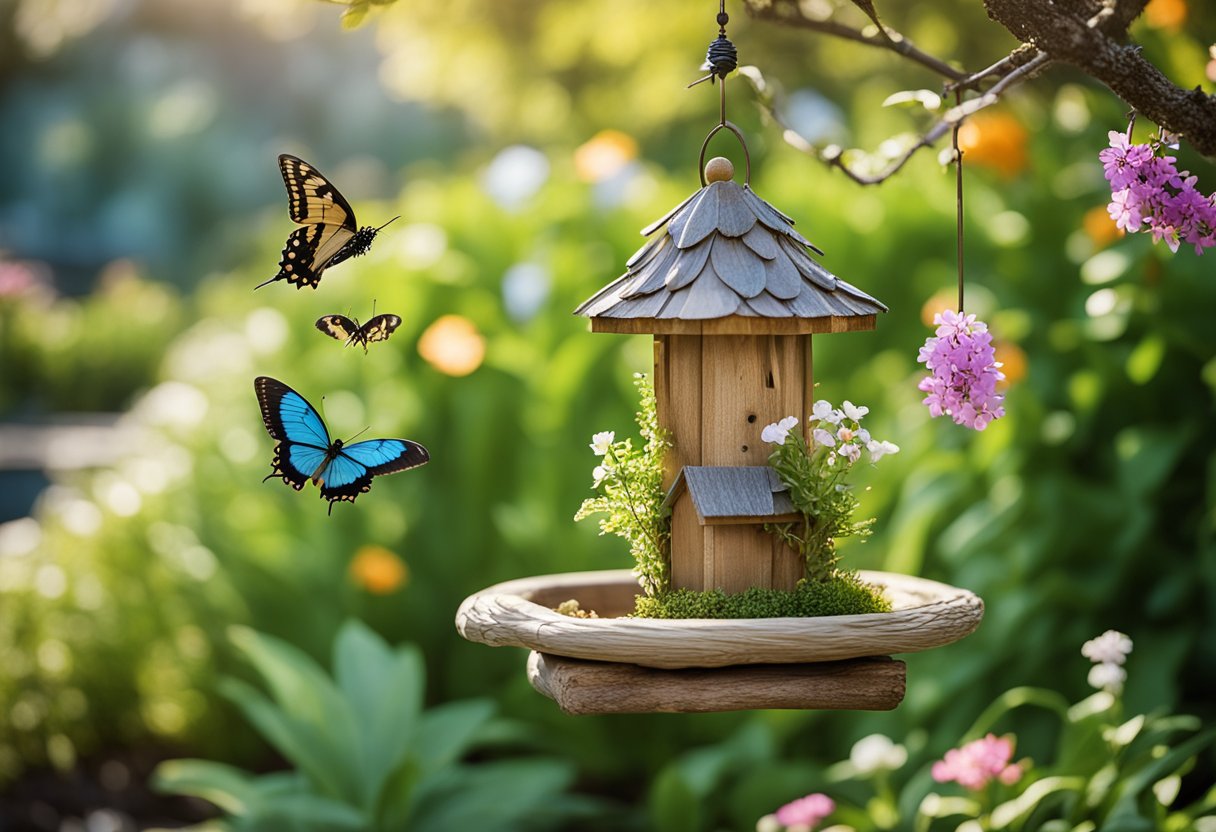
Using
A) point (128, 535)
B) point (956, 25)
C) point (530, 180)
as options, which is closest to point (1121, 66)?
point (530, 180)

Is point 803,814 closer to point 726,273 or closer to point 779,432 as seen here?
point 779,432

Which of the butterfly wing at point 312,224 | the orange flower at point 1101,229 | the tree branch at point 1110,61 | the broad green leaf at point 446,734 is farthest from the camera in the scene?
the orange flower at point 1101,229

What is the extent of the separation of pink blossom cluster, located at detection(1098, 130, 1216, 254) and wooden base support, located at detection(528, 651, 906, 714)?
69 cm

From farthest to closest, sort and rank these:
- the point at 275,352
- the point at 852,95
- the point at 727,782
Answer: the point at 852,95
the point at 275,352
the point at 727,782

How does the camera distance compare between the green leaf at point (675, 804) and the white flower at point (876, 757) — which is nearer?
the white flower at point (876, 757)

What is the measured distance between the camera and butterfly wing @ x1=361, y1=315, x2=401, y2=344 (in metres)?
1.57

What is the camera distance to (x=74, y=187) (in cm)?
2217

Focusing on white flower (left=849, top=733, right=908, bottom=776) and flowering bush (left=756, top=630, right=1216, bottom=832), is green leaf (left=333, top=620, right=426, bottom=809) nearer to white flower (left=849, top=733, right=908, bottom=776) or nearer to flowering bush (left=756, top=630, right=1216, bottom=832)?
flowering bush (left=756, top=630, right=1216, bottom=832)

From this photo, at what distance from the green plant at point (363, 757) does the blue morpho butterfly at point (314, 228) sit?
1.88 meters

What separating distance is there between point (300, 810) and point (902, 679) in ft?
6.30

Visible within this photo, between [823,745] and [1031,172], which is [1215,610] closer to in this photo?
[823,745]

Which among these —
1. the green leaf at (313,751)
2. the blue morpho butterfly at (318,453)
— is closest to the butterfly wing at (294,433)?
the blue morpho butterfly at (318,453)

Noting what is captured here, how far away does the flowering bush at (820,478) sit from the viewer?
66.9 inches

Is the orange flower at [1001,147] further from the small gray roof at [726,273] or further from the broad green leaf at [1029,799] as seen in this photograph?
the small gray roof at [726,273]
